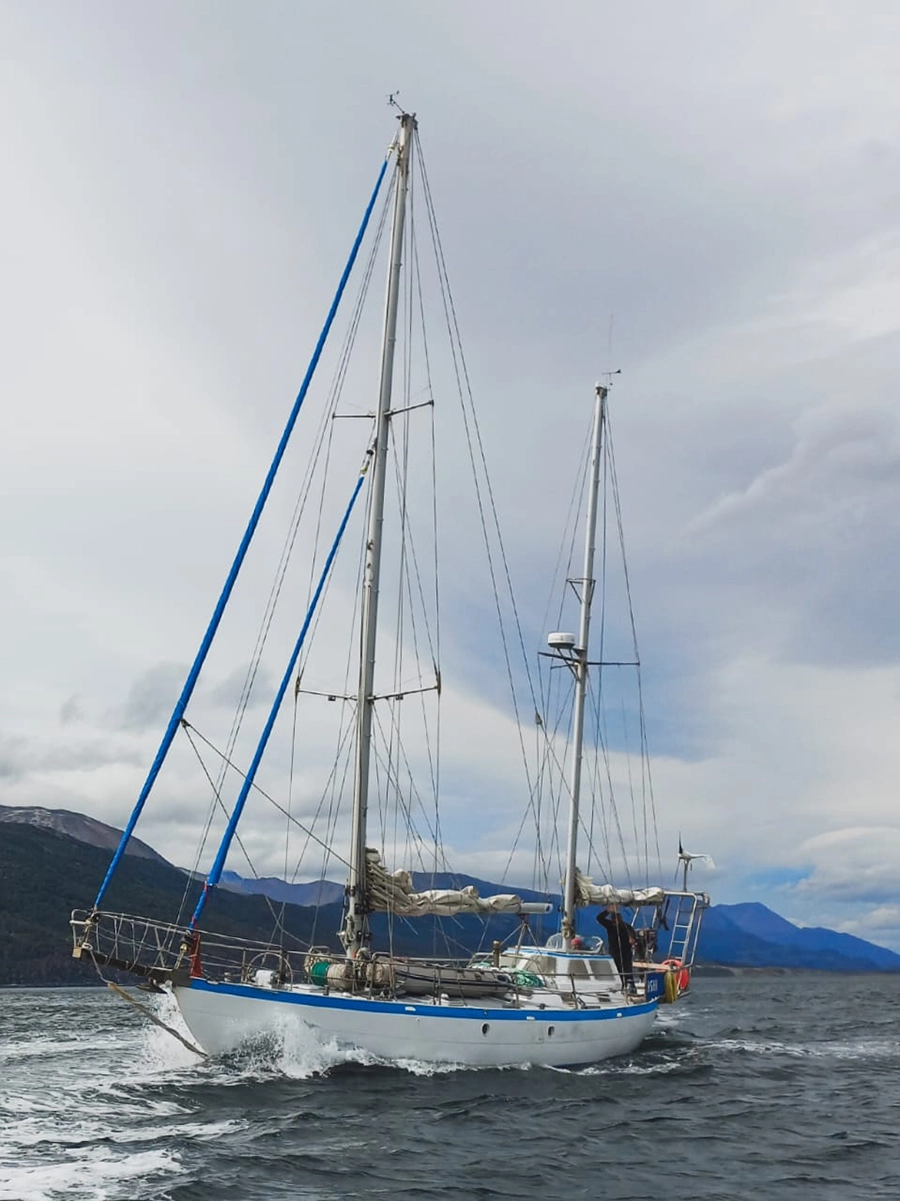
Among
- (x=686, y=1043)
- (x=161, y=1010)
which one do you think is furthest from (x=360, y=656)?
(x=686, y=1043)

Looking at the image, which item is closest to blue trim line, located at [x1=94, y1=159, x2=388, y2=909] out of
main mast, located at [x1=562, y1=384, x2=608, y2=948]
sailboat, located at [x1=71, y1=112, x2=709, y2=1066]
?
Answer: sailboat, located at [x1=71, y1=112, x2=709, y2=1066]

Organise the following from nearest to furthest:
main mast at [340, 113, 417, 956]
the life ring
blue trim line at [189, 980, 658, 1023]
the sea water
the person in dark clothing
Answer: the sea water, blue trim line at [189, 980, 658, 1023], main mast at [340, 113, 417, 956], the person in dark clothing, the life ring

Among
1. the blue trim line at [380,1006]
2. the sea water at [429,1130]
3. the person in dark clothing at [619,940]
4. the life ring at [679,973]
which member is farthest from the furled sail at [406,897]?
the life ring at [679,973]

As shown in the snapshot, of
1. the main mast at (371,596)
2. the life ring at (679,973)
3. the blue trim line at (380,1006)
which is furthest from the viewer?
the life ring at (679,973)

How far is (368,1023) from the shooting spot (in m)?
29.0

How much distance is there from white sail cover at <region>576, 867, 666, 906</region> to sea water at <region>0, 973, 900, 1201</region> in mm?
8482

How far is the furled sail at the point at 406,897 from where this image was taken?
32.8 meters

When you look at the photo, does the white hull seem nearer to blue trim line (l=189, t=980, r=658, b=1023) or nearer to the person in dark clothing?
blue trim line (l=189, t=980, r=658, b=1023)

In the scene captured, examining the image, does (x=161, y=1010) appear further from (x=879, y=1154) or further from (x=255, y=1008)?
(x=879, y=1154)

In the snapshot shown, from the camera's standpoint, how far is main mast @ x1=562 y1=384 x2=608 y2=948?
44438mm

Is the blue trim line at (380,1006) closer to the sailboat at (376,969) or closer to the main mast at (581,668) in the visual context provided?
the sailboat at (376,969)

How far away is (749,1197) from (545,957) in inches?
732

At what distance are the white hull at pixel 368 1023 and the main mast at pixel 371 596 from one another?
9.68 ft

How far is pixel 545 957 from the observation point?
37.7 m
